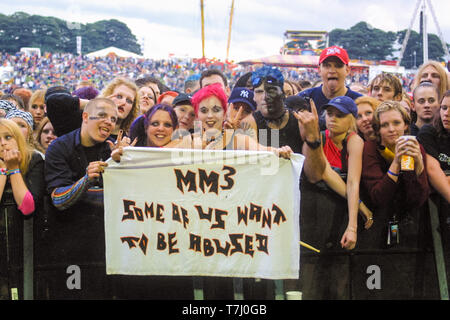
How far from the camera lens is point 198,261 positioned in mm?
3402

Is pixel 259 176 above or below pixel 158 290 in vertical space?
above

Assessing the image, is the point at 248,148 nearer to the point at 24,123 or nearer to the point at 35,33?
the point at 24,123

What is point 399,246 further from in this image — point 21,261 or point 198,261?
point 21,261

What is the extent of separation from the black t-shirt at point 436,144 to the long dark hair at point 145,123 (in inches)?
74.6

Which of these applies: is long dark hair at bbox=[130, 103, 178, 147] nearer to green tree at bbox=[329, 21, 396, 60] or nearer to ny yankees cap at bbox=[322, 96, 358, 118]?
ny yankees cap at bbox=[322, 96, 358, 118]

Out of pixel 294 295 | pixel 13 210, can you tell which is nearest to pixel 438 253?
pixel 294 295

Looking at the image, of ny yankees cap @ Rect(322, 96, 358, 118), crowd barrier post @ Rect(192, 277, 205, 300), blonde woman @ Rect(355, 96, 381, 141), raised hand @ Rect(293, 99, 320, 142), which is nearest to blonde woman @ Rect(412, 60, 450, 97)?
blonde woman @ Rect(355, 96, 381, 141)

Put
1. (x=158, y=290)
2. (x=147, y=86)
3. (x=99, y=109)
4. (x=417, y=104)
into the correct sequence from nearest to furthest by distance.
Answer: (x=158, y=290)
(x=99, y=109)
(x=417, y=104)
(x=147, y=86)

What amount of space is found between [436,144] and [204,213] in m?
1.79

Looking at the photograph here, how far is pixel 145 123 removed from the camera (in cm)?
402

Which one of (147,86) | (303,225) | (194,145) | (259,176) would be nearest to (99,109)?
(194,145)
